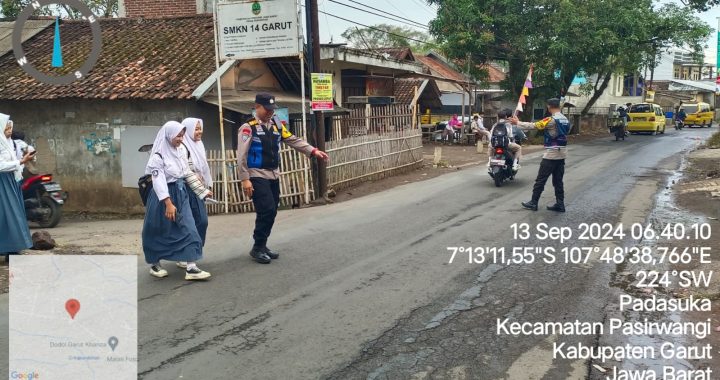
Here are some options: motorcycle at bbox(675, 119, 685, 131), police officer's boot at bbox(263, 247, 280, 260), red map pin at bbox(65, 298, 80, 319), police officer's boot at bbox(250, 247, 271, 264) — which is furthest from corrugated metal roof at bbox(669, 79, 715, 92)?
red map pin at bbox(65, 298, 80, 319)

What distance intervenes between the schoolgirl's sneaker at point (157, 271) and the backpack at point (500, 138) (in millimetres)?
8355

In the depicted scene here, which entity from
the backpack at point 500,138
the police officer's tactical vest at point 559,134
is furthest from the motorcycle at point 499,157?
the police officer's tactical vest at point 559,134

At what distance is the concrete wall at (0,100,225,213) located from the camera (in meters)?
12.9

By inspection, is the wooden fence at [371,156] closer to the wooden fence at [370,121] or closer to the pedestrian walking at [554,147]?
the wooden fence at [370,121]

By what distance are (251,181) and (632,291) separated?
13.3 ft

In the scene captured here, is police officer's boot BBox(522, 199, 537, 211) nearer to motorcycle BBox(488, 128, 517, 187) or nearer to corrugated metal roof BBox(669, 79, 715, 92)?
motorcycle BBox(488, 128, 517, 187)

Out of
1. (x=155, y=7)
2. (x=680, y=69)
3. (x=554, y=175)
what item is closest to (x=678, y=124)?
(x=680, y=69)

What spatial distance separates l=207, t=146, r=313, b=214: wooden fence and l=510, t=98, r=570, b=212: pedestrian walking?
414 cm

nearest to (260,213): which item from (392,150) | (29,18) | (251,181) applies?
(251,181)

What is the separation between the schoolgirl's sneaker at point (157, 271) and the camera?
637cm

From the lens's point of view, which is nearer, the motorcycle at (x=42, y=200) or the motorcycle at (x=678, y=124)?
the motorcycle at (x=42, y=200)

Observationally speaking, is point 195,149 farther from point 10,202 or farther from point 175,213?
point 10,202

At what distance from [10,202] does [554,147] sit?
761cm

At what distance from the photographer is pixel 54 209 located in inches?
453
